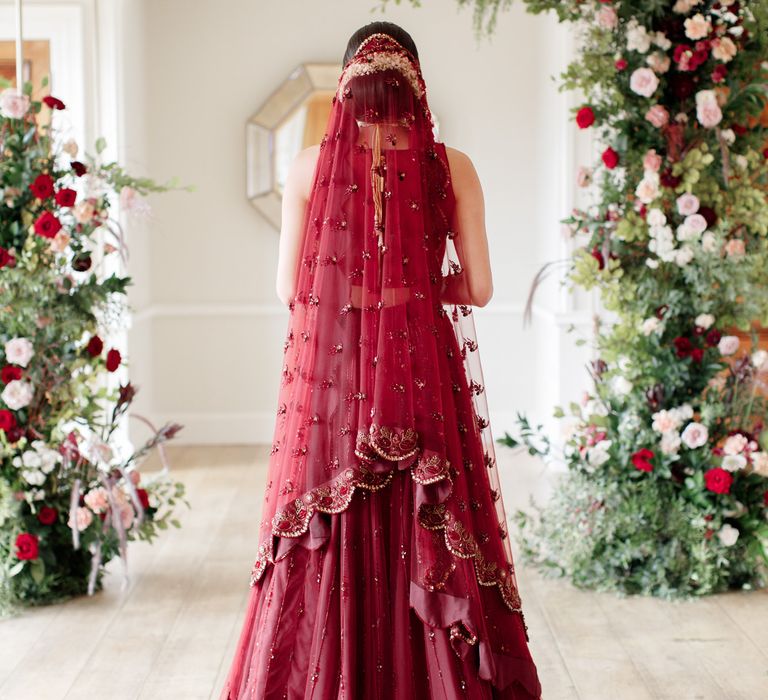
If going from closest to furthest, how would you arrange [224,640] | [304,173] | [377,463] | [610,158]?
1. [377,463]
2. [304,173]
3. [224,640]
4. [610,158]

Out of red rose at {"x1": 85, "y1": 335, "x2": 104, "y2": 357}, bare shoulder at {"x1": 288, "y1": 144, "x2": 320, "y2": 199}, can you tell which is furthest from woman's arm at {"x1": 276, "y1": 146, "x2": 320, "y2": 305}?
red rose at {"x1": 85, "y1": 335, "x2": 104, "y2": 357}

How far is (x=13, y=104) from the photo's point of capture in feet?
11.5

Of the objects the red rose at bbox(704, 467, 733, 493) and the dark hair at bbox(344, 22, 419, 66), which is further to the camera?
the red rose at bbox(704, 467, 733, 493)

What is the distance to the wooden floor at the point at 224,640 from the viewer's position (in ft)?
10.0

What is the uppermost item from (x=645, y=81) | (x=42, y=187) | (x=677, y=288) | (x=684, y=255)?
(x=645, y=81)

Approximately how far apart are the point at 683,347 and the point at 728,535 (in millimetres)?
643

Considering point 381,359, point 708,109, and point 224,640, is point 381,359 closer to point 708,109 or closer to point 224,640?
point 224,640

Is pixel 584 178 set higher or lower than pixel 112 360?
higher

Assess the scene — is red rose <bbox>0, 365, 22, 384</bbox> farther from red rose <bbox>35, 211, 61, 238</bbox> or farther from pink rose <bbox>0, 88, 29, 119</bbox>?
pink rose <bbox>0, 88, 29, 119</bbox>

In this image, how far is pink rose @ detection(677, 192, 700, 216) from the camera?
369cm

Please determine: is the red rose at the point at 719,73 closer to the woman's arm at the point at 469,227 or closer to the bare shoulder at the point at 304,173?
the woman's arm at the point at 469,227

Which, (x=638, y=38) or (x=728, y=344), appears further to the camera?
(x=728, y=344)

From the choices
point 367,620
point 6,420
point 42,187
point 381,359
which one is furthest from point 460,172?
point 6,420

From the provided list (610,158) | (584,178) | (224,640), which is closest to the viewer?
(224,640)
